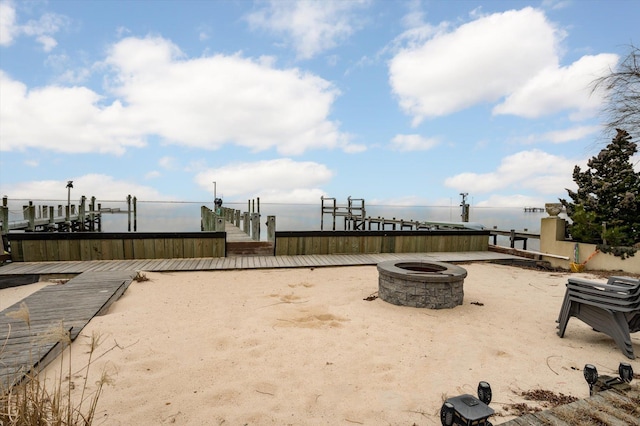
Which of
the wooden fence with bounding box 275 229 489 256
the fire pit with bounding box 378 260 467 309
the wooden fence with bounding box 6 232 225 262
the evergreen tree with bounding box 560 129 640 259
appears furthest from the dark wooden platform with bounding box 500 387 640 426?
the evergreen tree with bounding box 560 129 640 259

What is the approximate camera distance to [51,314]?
450cm

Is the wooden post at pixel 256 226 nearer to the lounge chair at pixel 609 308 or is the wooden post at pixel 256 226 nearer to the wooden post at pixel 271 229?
the wooden post at pixel 271 229

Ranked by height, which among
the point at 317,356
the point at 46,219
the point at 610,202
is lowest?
the point at 317,356

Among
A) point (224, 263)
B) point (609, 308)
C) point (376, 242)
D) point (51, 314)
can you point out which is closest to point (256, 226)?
point (224, 263)

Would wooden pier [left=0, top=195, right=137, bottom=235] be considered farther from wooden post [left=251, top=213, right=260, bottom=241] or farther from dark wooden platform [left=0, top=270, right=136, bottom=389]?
wooden post [left=251, top=213, right=260, bottom=241]

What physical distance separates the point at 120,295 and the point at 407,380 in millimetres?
4980

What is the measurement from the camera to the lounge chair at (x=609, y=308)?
3865 mm

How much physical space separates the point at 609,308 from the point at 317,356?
3.54 meters

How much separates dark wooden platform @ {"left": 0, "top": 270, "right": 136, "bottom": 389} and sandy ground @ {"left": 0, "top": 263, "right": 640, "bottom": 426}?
0.20 m

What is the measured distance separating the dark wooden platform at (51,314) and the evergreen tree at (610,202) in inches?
486

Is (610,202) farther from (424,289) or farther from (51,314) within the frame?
(51,314)

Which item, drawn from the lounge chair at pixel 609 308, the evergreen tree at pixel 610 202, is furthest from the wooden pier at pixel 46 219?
the evergreen tree at pixel 610 202

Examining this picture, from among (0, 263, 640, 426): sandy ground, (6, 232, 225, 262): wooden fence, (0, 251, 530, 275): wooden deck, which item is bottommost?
(0, 263, 640, 426): sandy ground

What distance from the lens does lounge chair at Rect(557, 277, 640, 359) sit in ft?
Result: 12.7
